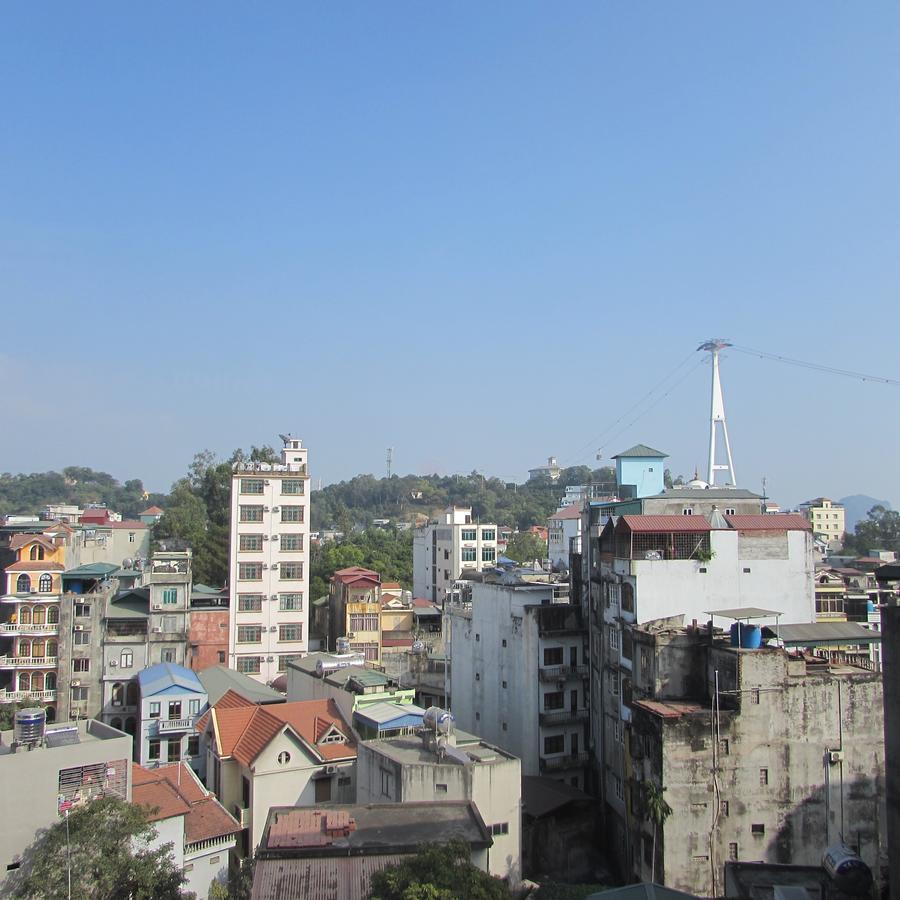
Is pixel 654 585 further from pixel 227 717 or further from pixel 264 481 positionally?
pixel 264 481

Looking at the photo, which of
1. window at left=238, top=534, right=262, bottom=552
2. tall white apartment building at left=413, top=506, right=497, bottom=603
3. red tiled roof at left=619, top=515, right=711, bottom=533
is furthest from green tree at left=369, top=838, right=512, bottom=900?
tall white apartment building at left=413, top=506, right=497, bottom=603

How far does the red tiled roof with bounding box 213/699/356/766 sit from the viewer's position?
28.4 metres

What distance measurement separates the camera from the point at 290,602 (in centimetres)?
4678

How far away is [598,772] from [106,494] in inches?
6229

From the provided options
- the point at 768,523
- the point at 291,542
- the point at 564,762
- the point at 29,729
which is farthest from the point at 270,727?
the point at 291,542

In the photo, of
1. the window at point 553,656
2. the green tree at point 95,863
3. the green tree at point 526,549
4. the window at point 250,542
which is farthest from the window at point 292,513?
the green tree at point 526,549

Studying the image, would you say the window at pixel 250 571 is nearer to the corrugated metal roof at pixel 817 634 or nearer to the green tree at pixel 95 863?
the green tree at pixel 95 863

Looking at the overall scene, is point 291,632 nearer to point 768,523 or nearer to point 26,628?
point 26,628

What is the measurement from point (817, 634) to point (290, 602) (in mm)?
27184

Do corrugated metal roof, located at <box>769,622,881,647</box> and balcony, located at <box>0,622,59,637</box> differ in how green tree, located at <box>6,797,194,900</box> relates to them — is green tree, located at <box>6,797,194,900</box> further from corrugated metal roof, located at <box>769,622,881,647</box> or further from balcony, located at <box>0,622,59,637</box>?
balcony, located at <box>0,622,59,637</box>

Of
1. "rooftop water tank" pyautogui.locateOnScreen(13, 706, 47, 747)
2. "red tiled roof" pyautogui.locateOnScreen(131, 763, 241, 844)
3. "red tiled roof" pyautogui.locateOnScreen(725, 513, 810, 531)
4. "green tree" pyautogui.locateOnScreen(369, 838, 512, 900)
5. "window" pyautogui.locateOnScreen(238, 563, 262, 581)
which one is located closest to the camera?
"green tree" pyautogui.locateOnScreen(369, 838, 512, 900)

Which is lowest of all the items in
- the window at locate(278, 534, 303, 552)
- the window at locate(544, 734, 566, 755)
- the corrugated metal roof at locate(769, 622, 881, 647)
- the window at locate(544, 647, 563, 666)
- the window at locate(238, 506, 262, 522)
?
the window at locate(544, 734, 566, 755)

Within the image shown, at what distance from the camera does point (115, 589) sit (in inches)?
1686

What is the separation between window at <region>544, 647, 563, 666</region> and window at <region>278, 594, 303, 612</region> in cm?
1729
